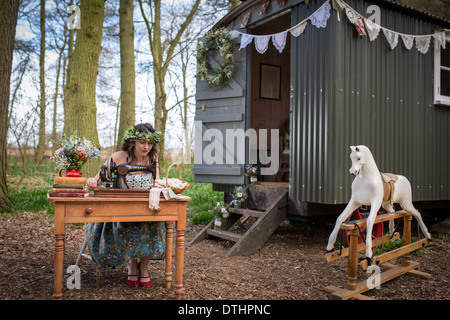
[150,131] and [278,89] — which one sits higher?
[278,89]

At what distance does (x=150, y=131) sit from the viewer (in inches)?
138

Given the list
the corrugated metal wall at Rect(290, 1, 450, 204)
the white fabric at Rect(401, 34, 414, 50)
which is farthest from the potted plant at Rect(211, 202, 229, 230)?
the white fabric at Rect(401, 34, 414, 50)

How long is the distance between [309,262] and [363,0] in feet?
11.6

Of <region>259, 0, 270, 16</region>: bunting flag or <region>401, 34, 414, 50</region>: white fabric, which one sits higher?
<region>259, 0, 270, 16</region>: bunting flag

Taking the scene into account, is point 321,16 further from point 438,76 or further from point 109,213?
point 109,213

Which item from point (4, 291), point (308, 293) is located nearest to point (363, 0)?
point (308, 293)

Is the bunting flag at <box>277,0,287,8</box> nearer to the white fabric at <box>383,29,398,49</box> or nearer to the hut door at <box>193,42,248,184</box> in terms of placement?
the hut door at <box>193,42,248,184</box>

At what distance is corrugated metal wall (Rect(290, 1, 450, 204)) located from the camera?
4.82 m

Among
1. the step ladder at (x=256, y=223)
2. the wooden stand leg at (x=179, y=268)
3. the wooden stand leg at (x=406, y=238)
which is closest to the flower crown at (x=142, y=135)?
the wooden stand leg at (x=179, y=268)

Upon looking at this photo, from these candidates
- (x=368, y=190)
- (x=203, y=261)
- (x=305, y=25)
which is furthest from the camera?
(x=305, y=25)

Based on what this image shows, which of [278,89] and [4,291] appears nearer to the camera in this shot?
[4,291]

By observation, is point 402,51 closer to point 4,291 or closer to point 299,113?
point 299,113

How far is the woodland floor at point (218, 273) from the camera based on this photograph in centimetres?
350

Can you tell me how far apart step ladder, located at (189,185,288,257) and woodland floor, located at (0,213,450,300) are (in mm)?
143
